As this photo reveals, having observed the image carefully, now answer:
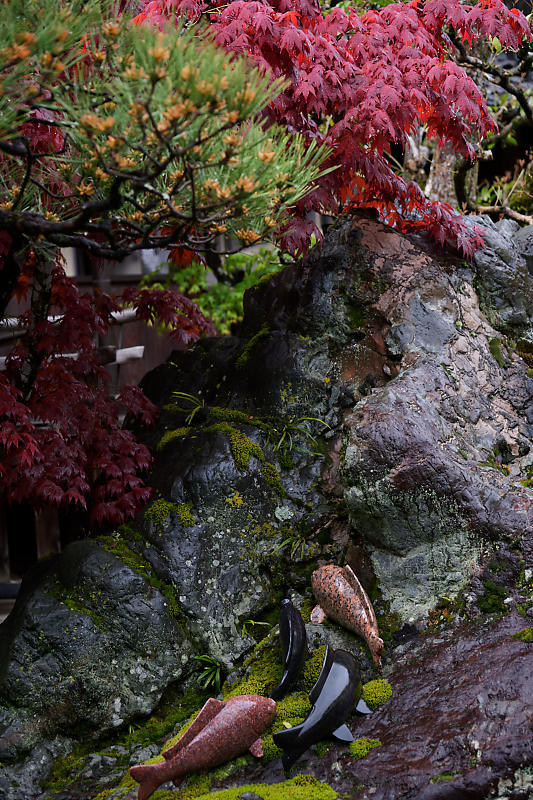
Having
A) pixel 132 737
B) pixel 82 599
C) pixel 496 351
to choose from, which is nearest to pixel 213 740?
pixel 132 737

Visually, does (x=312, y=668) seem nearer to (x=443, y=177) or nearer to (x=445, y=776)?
(x=445, y=776)

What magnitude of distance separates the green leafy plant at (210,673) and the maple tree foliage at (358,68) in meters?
2.89

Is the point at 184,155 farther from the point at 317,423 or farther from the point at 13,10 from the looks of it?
the point at 317,423

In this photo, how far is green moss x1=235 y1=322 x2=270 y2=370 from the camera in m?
5.46

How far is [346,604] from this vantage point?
3.91 meters

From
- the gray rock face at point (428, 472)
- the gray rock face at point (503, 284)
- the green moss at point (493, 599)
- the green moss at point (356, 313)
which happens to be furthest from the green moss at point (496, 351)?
the green moss at point (493, 599)

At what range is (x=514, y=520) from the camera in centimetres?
398

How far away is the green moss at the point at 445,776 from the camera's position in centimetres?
297

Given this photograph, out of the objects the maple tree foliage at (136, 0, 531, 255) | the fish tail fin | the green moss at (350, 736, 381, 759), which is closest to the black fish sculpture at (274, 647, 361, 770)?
the green moss at (350, 736, 381, 759)

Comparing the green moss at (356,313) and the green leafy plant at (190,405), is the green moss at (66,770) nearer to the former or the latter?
the green leafy plant at (190,405)

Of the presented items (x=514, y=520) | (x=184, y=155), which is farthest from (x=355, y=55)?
(x=514, y=520)

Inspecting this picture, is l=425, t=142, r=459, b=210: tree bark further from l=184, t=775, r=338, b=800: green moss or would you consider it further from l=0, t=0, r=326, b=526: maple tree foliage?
l=184, t=775, r=338, b=800: green moss

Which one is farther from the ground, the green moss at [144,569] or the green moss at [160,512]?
the green moss at [160,512]

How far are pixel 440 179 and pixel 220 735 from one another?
7053 millimetres
